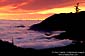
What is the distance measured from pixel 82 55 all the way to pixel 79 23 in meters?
56.0

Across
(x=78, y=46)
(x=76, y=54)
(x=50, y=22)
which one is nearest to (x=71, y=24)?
(x=50, y=22)

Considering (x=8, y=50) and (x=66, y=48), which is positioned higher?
(x=8, y=50)

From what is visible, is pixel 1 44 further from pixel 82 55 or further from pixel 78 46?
pixel 78 46

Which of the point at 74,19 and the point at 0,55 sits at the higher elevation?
the point at 0,55

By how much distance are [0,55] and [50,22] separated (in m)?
80.4

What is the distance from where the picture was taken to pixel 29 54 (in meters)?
31.3

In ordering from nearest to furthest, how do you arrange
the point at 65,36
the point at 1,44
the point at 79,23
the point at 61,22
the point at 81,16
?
the point at 1,44 < the point at 65,36 < the point at 79,23 < the point at 81,16 < the point at 61,22

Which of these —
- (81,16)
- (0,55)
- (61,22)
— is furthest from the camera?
(61,22)

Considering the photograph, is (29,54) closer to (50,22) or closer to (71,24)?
Result: (71,24)

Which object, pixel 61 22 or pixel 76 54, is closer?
pixel 76 54

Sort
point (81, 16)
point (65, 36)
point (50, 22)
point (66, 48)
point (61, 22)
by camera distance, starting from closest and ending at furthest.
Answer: point (66, 48) < point (65, 36) < point (81, 16) < point (61, 22) < point (50, 22)

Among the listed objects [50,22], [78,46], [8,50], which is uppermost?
[8,50]

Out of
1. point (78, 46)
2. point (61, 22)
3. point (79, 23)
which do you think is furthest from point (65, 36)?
point (61, 22)

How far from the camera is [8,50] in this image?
31234 millimetres
